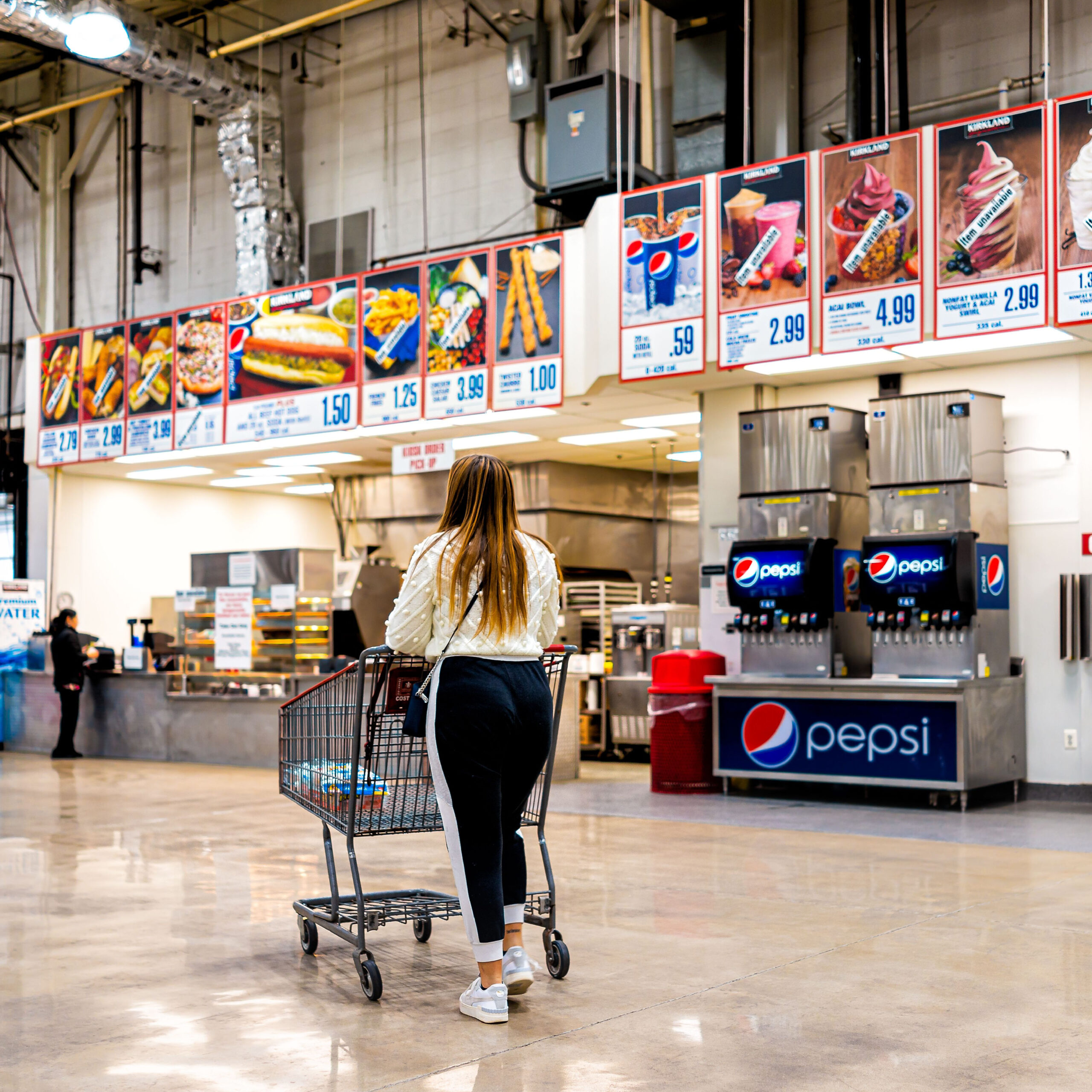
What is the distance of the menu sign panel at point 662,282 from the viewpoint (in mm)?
9453

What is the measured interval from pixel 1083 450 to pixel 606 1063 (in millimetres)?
6882

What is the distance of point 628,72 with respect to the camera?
11.8 metres

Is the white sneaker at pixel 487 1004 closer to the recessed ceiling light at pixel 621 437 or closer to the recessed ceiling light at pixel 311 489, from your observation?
the recessed ceiling light at pixel 621 437

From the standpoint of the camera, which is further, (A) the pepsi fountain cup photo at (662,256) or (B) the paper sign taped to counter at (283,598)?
(B) the paper sign taped to counter at (283,598)

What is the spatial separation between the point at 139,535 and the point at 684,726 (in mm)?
8622

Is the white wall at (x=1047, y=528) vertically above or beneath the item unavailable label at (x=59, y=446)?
beneath

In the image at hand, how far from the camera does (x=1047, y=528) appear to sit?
9.16 metres

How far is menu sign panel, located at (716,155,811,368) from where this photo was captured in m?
9.03

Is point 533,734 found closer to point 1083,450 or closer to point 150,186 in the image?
point 1083,450

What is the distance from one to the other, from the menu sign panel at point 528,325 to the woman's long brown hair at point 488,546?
6537mm

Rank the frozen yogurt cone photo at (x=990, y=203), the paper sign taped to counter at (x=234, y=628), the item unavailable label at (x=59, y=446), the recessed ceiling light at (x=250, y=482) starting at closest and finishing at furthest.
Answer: the frozen yogurt cone photo at (x=990, y=203) → the paper sign taped to counter at (x=234, y=628) → the item unavailable label at (x=59, y=446) → the recessed ceiling light at (x=250, y=482)

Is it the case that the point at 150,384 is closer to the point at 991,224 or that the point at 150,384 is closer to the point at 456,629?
the point at 991,224

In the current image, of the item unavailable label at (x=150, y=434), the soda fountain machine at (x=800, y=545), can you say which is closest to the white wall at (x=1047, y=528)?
the soda fountain machine at (x=800, y=545)

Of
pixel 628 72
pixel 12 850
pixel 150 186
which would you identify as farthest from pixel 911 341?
pixel 150 186
